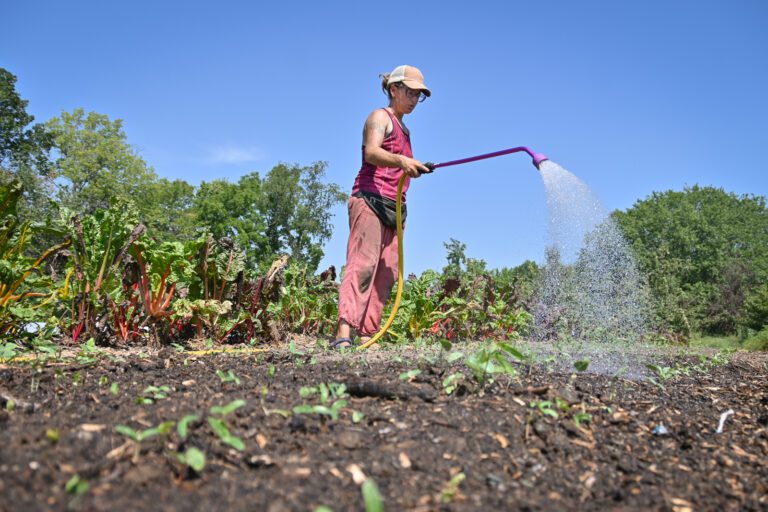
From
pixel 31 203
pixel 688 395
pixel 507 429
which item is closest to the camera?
pixel 507 429

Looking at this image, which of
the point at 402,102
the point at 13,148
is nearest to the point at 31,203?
the point at 13,148

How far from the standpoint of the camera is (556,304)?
1062 centimetres

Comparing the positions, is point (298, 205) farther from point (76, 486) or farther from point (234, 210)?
point (76, 486)

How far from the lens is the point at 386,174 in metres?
5.03

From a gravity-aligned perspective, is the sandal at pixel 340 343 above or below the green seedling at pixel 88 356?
above

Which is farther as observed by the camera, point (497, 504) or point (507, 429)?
point (507, 429)

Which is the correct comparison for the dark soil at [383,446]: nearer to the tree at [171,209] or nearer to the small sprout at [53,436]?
the small sprout at [53,436]

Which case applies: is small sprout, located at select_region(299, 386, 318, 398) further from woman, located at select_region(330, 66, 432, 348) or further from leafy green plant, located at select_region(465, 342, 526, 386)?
woman, located at select_region(330, 66, 432, 348)

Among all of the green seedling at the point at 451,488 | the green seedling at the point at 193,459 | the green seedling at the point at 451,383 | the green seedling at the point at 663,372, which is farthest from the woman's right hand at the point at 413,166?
the green seedling at the point at 193,459

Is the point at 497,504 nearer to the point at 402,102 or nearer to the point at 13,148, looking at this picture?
the point at 402,102

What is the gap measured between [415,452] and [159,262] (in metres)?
3.72

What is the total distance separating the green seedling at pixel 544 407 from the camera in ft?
7.36

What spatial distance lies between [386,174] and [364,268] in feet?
2.72

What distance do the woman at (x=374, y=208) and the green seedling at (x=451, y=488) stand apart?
3071mm
